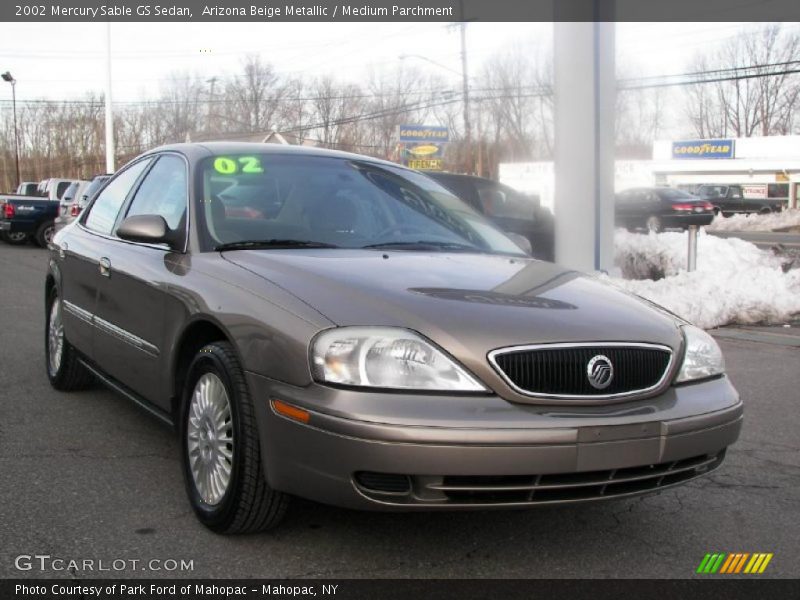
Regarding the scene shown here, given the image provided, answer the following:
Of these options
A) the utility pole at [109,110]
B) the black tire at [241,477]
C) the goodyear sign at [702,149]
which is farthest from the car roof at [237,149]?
the goodyear sign at [702,149]

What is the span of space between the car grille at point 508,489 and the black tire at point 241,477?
478 mm

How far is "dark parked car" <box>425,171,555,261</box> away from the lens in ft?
34.4

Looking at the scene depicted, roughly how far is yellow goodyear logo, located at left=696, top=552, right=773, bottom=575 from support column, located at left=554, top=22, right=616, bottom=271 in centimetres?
665

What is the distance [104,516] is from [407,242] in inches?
68.5

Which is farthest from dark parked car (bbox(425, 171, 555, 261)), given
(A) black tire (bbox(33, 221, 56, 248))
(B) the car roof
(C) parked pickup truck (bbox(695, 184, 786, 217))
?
(C) parked pickup truck (bbox(695, 184, 786, 217))

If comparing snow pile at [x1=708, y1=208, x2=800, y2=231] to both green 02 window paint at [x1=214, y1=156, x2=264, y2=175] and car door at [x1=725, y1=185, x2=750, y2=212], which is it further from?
green 02 window paint at [x1=214, y1=156, x2=264, y2=175]

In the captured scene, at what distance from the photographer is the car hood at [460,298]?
113 inches

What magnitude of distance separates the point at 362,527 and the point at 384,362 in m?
0.93

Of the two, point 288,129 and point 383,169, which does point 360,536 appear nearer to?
point 383,169

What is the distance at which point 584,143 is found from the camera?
9703 mm

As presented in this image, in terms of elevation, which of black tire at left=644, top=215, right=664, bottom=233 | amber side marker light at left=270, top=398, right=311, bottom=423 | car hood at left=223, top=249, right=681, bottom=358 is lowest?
amber side marker light at left=270, top=398, right=311, bottom=423

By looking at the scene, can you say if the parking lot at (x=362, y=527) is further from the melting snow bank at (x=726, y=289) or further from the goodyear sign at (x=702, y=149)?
the goodyear sign at (x=702, y=149)
